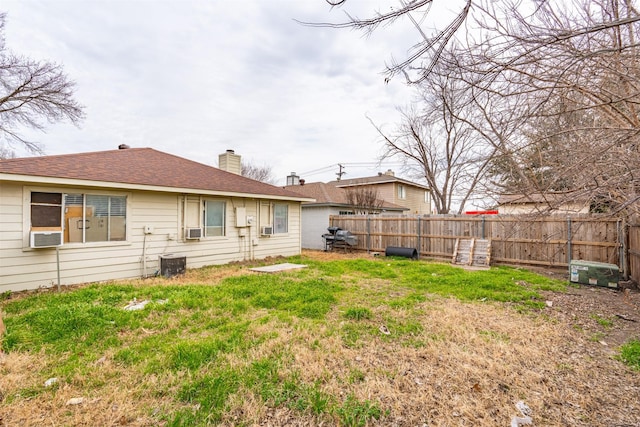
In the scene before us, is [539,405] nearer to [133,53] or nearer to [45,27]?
[133,53]

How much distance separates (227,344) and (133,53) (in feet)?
31.4

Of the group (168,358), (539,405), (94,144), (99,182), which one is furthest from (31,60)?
(539,405)

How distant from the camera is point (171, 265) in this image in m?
7.32

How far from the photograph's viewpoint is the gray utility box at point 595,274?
253 inches

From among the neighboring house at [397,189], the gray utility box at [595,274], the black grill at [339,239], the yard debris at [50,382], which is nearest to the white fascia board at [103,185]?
the yard debris at [50,382]

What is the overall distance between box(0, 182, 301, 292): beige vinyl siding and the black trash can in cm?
469

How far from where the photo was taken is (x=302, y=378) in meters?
2.68

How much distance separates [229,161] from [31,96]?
9696 mm

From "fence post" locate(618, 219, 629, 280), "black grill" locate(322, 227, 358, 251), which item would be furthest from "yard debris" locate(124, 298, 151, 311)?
"fence post" locate(618, 219, 629, 280)

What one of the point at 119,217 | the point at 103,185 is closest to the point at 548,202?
the point at 103,185

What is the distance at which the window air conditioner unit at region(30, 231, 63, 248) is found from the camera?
212 inches

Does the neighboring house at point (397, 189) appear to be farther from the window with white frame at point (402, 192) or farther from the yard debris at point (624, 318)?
the yard debris at point (624, 318)

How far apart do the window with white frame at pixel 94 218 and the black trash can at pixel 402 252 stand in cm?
885

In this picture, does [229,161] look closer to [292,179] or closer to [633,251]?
[292,179]
